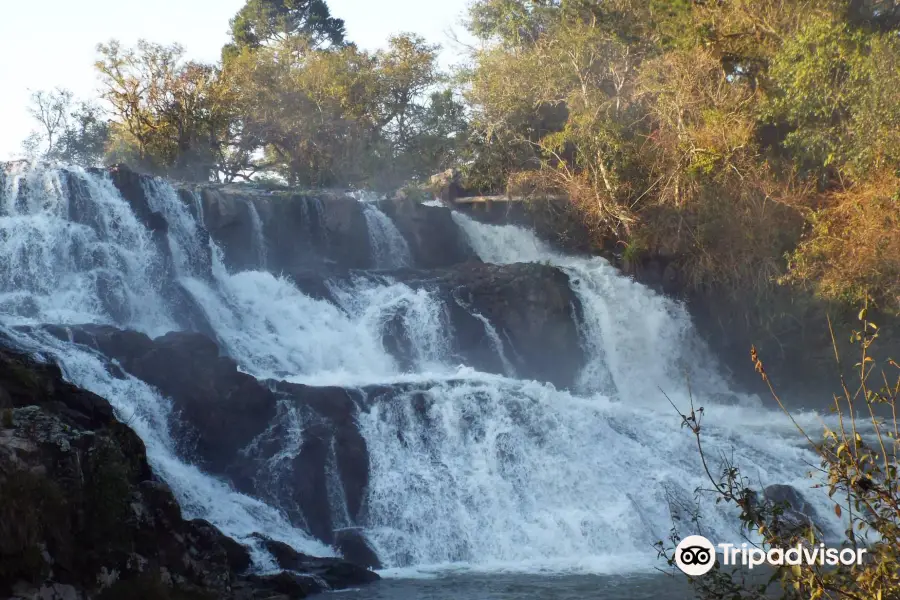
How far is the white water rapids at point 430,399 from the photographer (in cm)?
1395

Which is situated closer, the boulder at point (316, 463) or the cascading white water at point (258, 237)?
the boulder at point (316, 463)

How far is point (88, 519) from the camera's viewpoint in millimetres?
8586

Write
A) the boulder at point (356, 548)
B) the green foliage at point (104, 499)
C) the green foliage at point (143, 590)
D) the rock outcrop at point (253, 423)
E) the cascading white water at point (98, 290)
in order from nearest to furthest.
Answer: the green foliage at point (143, 590), the green foliage at point (104, 499), the boulder at point (356, 548), the cascading white water at point (98, 290), the rock outcrop at point (253, 423)

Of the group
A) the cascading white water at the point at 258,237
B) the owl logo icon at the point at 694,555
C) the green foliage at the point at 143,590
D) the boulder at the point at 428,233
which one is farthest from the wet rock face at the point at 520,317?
the owl logo icon at the point at 694,555

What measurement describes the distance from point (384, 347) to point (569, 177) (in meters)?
9.40

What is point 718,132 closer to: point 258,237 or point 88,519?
point 258,237

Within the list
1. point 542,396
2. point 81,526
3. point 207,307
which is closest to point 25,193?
point 207,307

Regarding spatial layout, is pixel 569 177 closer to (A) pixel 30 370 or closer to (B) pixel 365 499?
(B) pixel 365 499

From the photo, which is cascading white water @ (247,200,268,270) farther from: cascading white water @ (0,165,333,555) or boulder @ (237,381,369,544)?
boulder @ (237,381,369,544)

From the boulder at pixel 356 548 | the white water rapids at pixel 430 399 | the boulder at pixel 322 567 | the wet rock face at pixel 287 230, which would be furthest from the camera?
the wet rock face at pixel 287 230

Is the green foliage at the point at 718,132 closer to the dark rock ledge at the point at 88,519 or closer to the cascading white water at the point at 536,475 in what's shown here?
the cascading white water at the point at 536,475

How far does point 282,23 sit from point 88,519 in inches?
1673

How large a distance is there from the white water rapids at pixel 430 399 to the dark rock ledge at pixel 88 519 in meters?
2.50

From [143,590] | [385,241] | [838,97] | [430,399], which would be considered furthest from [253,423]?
[838,97]
